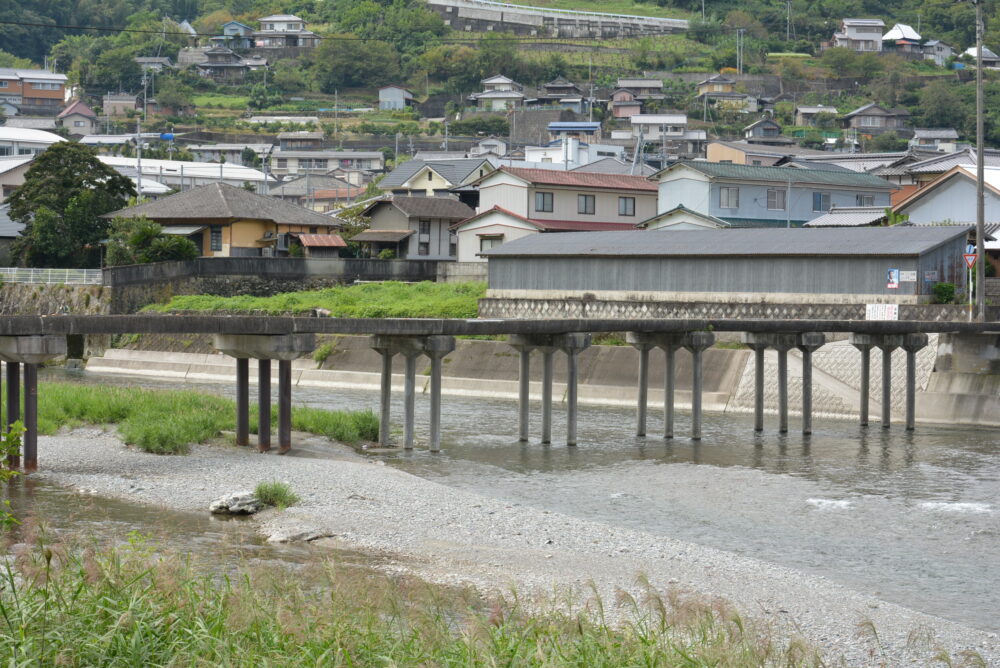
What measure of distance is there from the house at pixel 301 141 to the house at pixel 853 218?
75.6m

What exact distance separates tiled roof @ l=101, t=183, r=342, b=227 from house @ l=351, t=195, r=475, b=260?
2.57m

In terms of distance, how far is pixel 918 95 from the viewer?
126 m

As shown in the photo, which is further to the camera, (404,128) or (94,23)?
(94,23)

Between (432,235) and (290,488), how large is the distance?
143 ft

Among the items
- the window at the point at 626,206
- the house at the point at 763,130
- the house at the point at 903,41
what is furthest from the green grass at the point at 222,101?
the window at the point at 626,206

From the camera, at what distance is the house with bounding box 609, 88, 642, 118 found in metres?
125

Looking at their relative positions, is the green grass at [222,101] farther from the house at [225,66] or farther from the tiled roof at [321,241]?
the tiled roof at [321,241]

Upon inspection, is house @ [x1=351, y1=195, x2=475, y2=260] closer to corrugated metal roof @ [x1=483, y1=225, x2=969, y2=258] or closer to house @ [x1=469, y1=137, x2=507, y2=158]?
corrugated metal roof @ [x1=483, y1=225, x2=969, y2=258]

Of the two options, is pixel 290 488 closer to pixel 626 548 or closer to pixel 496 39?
pixel 626 548

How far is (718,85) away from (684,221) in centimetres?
8259

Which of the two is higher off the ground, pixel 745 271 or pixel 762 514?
pixel 745 271

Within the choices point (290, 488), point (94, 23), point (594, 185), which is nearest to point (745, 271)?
point (594, 185)

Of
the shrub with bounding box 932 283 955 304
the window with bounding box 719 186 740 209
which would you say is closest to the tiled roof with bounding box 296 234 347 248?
the window with bounding box 719 186 740 209

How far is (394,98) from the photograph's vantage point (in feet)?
457
